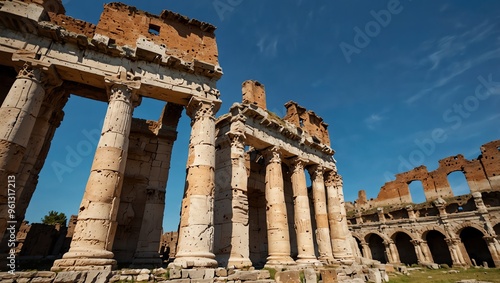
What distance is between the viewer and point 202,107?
9.63 metres

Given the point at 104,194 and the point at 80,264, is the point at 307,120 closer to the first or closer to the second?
the point at 104,194

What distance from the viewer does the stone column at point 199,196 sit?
24.1 feet

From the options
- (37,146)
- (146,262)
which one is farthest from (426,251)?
(37,146)

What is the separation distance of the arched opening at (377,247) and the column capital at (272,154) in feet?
82.2

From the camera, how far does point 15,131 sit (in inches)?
264

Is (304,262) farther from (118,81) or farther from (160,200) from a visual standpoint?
(118,81)

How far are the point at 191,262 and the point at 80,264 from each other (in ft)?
8.87

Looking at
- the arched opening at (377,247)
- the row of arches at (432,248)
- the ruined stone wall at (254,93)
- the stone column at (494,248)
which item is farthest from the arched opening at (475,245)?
the ruined stone wall at (254,93)

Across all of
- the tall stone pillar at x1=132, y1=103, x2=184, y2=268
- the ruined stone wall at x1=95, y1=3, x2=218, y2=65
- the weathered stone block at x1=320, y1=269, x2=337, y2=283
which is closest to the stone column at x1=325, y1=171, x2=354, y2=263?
the weathered stone block at x1=320, y1=269, x2=337, y2=283

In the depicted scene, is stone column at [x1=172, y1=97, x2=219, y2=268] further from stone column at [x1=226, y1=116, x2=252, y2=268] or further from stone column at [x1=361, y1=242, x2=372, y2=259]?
stone column at [x1=361, y1=242, x2=372, y2=259]

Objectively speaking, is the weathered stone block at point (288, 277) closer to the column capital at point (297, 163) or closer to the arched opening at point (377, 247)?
the column capital at point (297, 163)

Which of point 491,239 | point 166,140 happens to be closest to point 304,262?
point 166,140

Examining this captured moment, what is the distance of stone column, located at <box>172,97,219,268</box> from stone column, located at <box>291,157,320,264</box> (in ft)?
19.8

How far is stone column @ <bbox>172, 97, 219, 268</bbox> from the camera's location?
733cm
